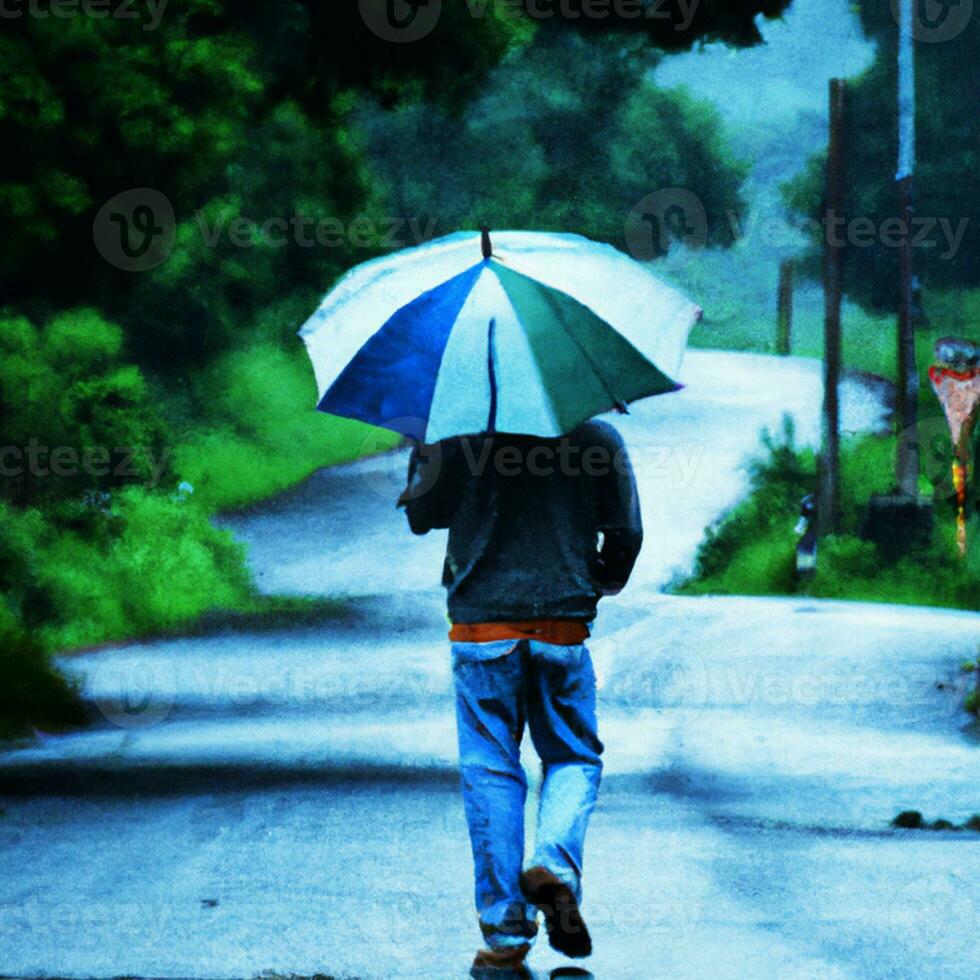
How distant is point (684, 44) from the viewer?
9180 millimetres

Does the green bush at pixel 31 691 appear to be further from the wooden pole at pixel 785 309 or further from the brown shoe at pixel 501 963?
the wooden pole at pixel 785 309

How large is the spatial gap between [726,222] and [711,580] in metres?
3.28

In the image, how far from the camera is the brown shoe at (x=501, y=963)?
14.6 ft

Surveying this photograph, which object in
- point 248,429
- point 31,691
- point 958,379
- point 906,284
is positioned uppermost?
point 906,284

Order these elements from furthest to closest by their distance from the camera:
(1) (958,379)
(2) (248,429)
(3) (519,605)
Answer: (2) (248,429) → (1) (958,379) → (3) (519,605)

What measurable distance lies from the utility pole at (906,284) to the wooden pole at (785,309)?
1.43 meters

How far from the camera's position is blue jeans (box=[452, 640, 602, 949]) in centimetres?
452

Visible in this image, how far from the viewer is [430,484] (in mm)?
4598

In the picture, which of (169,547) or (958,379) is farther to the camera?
(958,379)

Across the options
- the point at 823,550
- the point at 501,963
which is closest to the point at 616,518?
the point at 501,963

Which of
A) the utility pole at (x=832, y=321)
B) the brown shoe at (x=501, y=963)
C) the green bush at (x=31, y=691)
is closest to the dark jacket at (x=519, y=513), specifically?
the brown shoe at (x=501, y=963)

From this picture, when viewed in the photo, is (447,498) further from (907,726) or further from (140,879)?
(907,726)

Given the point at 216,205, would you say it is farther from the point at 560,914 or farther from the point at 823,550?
the point at 560,914

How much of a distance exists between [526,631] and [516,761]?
36cm
